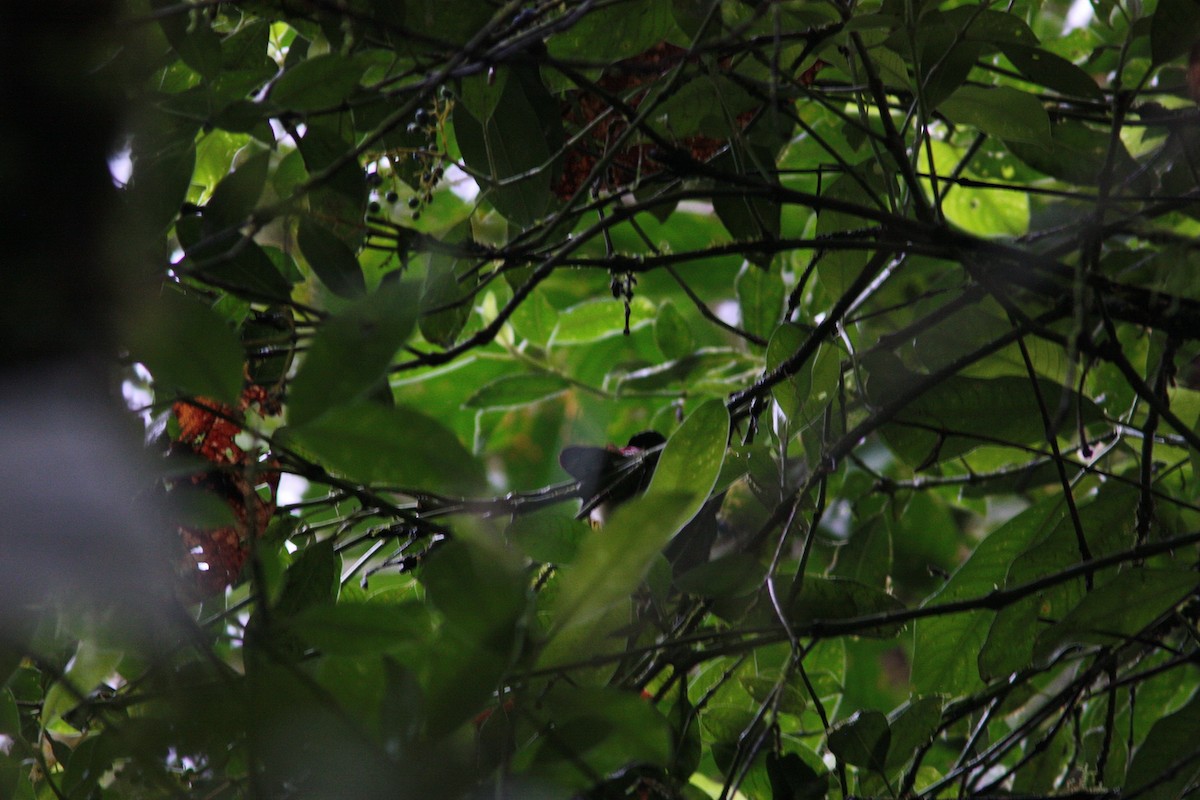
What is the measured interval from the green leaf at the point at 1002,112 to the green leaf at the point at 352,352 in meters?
0.46

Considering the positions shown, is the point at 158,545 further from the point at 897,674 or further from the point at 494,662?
the point at 897,674

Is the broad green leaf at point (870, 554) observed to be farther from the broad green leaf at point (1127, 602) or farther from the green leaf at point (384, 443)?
the green leaf at point (384, 443)

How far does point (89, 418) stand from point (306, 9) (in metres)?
0.33

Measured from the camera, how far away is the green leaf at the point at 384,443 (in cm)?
36

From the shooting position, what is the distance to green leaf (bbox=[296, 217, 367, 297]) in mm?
582

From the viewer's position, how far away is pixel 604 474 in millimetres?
755

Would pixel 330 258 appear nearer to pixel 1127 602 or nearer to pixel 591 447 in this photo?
pixel 591 447

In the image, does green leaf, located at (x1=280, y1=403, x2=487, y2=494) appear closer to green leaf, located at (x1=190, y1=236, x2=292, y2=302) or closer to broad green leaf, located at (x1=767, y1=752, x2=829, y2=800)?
green leaf, located at (x1=190, y1=236, x2=292, y2=302)

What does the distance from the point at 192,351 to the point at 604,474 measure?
0.41 m

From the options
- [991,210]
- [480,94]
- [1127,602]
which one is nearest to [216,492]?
[480,94]

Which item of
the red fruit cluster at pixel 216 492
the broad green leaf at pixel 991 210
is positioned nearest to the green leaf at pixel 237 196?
the red fruit cluster at pixel 216 492

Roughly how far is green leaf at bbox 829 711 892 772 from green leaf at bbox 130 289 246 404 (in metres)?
0.44

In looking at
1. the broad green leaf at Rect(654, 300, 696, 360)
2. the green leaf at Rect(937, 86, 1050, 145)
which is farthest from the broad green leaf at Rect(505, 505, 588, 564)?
the broad green leaf at Rect(654, 300, 696, 360)

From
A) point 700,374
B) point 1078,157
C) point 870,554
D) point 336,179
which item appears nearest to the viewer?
point 336,179
